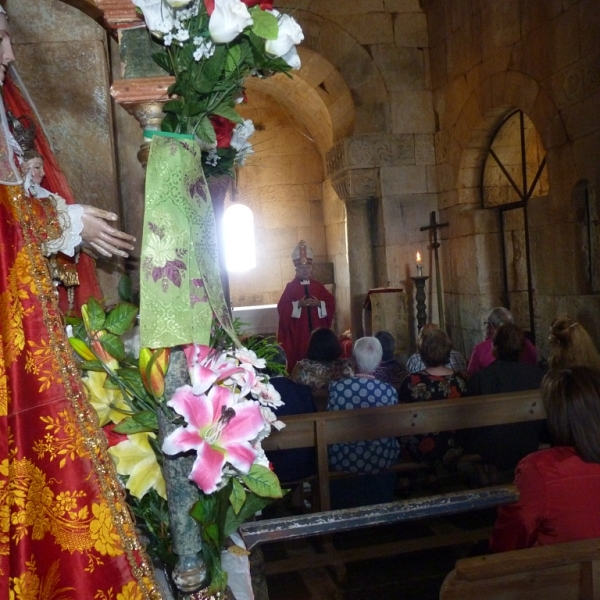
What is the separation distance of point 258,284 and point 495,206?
15.5 ft

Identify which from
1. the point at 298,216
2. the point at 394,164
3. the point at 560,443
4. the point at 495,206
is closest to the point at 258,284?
the point at 298,216

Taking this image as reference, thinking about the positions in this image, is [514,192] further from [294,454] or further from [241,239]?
[241,239]

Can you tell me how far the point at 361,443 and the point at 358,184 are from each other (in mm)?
4629

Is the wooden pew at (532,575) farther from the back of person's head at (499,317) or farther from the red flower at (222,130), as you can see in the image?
the back of person's head at (499,317)

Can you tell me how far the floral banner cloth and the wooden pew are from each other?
72cm

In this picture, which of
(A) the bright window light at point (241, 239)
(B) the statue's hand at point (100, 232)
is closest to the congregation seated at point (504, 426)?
(B) the statue's hand at point (100, 232)

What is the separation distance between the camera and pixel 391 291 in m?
6.81

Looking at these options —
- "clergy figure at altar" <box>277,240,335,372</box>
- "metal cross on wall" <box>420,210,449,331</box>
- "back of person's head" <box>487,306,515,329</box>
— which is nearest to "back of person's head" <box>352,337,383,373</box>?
"back of person's head" <box>487,306,515,329</box>

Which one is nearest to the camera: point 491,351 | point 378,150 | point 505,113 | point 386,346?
point 491,351

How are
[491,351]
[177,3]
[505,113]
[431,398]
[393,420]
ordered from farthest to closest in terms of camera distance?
1. [505,113]
2. [491,351]
3. [431,398]
4. [393,420]
5. [177,3]

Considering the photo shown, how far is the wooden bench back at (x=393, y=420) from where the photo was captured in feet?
9.68

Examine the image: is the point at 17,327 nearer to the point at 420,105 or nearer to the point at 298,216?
the point at 420,105

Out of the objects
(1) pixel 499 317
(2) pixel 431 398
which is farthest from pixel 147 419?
(1) pixel 499 317

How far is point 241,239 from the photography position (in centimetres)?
1064
